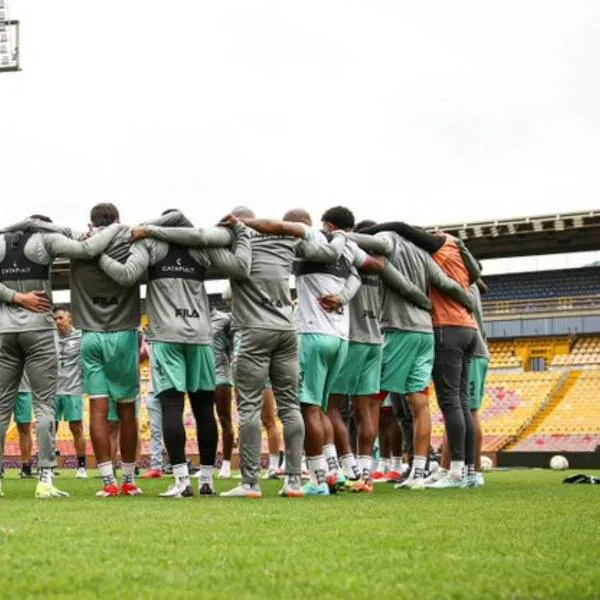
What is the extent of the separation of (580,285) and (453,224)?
606cm

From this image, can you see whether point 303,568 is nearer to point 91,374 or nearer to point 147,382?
point 91,374

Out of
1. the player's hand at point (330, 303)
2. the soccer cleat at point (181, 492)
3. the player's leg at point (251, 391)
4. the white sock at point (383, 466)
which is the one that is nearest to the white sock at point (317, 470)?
the player's leg at point (251, 391)

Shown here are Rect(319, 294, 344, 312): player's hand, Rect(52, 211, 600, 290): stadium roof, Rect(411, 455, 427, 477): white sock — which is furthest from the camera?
Rect(52, 211, 600, 290): stadium roof

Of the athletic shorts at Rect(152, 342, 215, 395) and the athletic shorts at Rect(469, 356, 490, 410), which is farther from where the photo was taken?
the athletic shorts at Rect(469, 356, 490, 410)

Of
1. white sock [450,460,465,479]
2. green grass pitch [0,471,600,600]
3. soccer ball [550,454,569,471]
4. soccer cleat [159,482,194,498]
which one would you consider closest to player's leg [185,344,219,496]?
soccer cleat [159,482,194,498]

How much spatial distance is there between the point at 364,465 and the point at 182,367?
6.65 ft

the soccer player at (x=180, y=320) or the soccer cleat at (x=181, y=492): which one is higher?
the soccer player at (x=180, y=320)

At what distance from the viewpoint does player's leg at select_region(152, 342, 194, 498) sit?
772cm

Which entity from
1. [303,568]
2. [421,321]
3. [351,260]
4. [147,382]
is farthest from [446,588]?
[147,382]

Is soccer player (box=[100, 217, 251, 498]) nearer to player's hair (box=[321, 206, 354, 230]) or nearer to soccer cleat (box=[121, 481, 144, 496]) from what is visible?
soccer cleat (box=[121, 481, 144, 496])

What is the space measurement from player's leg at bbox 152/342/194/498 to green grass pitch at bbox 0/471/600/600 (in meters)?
1.26

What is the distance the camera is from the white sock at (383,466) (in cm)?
1167

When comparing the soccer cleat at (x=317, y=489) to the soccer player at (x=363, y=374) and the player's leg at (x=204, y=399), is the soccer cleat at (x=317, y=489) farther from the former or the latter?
the soccer player at (x=363, y=374)

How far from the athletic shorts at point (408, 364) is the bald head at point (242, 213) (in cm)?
212
